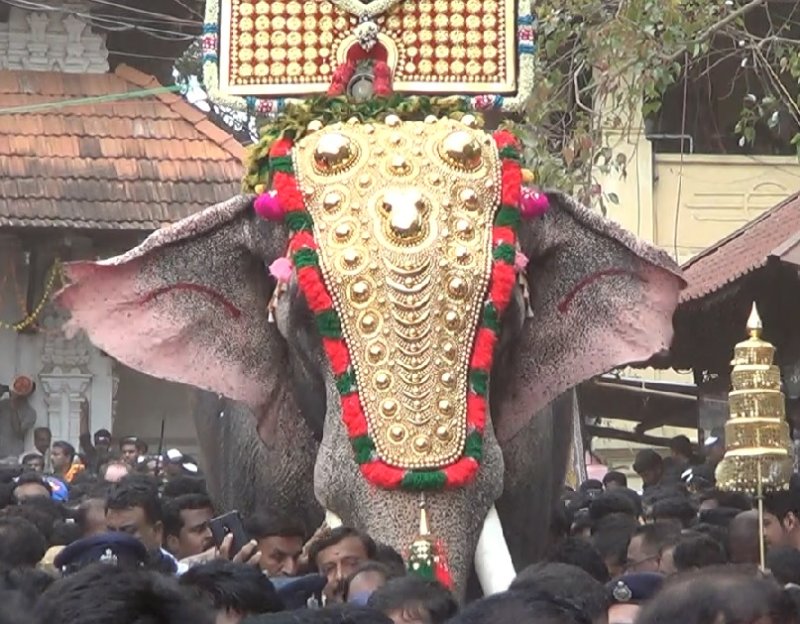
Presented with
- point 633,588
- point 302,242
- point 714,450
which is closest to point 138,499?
point 302,242

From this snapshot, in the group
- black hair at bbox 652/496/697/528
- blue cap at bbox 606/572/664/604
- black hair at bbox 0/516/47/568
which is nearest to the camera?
blue cap at bbox 606/572/664/604

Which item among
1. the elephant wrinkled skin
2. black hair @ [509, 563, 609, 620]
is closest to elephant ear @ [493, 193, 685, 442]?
the elephant wrinkled skin

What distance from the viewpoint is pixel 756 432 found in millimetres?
8086

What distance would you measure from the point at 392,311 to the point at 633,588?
4.85 feet

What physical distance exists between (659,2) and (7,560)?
5.69 m

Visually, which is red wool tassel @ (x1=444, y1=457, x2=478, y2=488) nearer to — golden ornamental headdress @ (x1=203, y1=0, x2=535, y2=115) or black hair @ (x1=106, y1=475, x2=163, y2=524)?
golden ornamental headdress @ (x1=203, y1=0, x2=535, y2=115)

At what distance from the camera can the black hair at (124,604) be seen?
418 cm

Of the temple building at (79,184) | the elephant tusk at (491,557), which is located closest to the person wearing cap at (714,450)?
the elephant tusk at (491,557)

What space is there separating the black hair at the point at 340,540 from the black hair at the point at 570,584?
0.63 meters

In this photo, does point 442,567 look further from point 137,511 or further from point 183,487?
point 183,487

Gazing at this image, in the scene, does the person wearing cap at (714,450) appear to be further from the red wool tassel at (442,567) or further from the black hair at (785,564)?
the red wool tassel at (442,567)

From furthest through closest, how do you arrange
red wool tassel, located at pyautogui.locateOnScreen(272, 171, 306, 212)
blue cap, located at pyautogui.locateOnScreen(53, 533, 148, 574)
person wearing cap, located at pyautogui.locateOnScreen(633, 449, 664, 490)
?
person wearing cap, located at pyautogui.locateOnScreen(633, 449, 664, 490), red wool tassel, located at pyautogui.locateOnScreen(272, 171, 306, 212), blue cap, located at pyautogui.locateOnScreen(53, 533, 148, 574)

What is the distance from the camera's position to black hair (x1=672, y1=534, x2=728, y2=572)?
7148 millimetres

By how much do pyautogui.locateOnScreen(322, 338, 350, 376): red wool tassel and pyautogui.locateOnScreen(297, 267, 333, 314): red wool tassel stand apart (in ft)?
0.35
